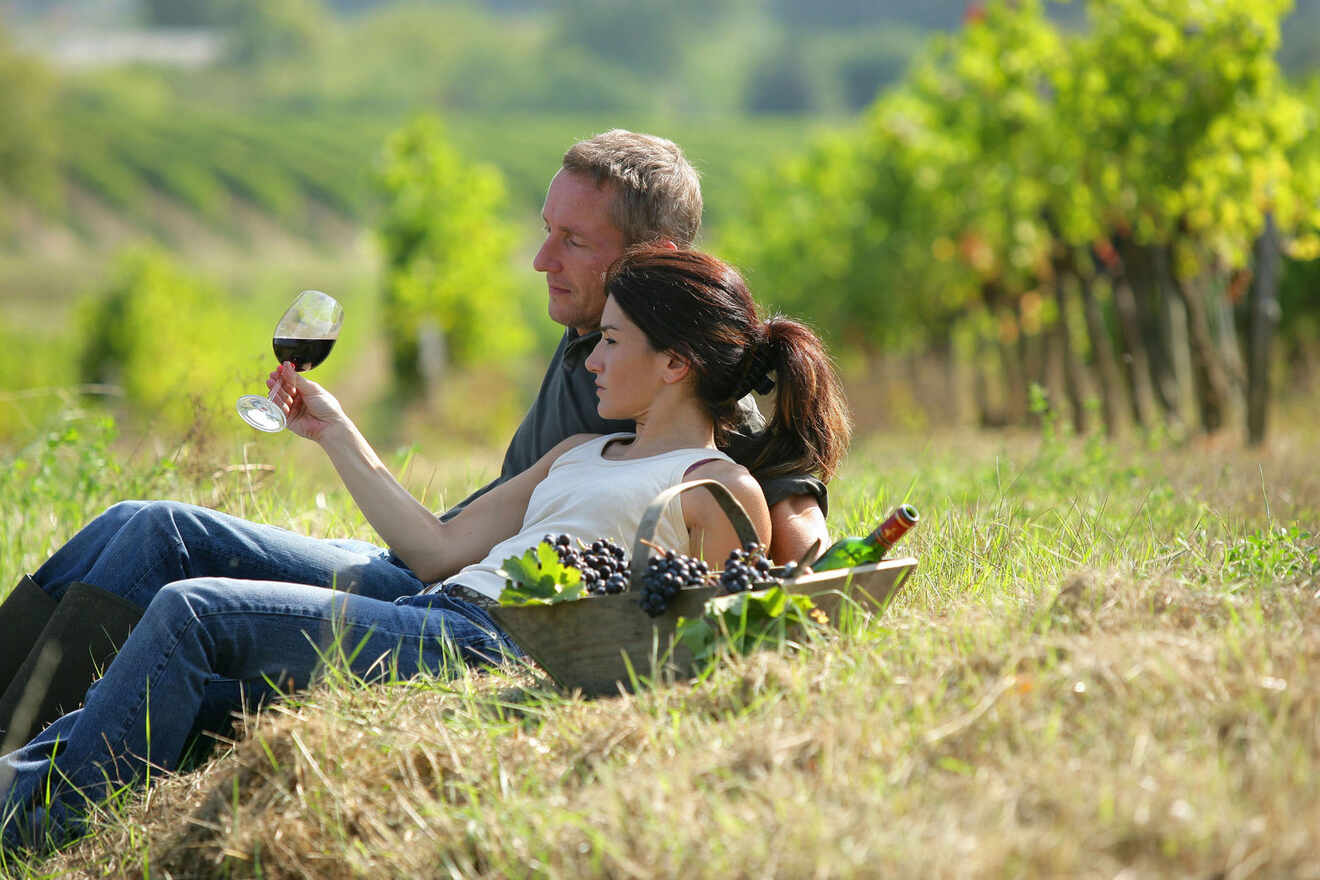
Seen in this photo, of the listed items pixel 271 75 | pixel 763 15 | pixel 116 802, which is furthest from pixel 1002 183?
pixel 763 15

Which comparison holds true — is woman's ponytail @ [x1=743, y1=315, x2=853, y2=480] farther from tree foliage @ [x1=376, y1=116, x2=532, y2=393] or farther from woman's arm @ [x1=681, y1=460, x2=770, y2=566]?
tree foliage @ [x1=376, y1=116, x2=532, y2=393]

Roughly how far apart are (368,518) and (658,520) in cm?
102

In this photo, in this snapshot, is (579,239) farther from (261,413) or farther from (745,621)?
(745,621)

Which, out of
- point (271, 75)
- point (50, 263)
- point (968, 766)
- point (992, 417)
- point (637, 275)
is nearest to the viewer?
point (968, 766)

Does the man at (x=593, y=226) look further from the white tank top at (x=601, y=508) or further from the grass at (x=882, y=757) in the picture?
the grass at (x=882, y=757)

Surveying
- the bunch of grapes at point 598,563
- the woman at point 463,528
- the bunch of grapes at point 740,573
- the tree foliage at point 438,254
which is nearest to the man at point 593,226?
the woman at point 463,528

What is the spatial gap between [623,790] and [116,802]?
1259 millimetres

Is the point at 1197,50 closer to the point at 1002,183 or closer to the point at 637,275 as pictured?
the point at 1002,183

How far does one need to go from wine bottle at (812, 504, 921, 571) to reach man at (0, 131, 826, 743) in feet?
0.23

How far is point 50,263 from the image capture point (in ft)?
151

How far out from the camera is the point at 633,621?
267 cm

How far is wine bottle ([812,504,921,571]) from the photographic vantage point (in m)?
2.70

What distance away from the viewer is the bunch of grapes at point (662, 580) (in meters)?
2.57

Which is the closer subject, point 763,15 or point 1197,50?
point 1197,50
